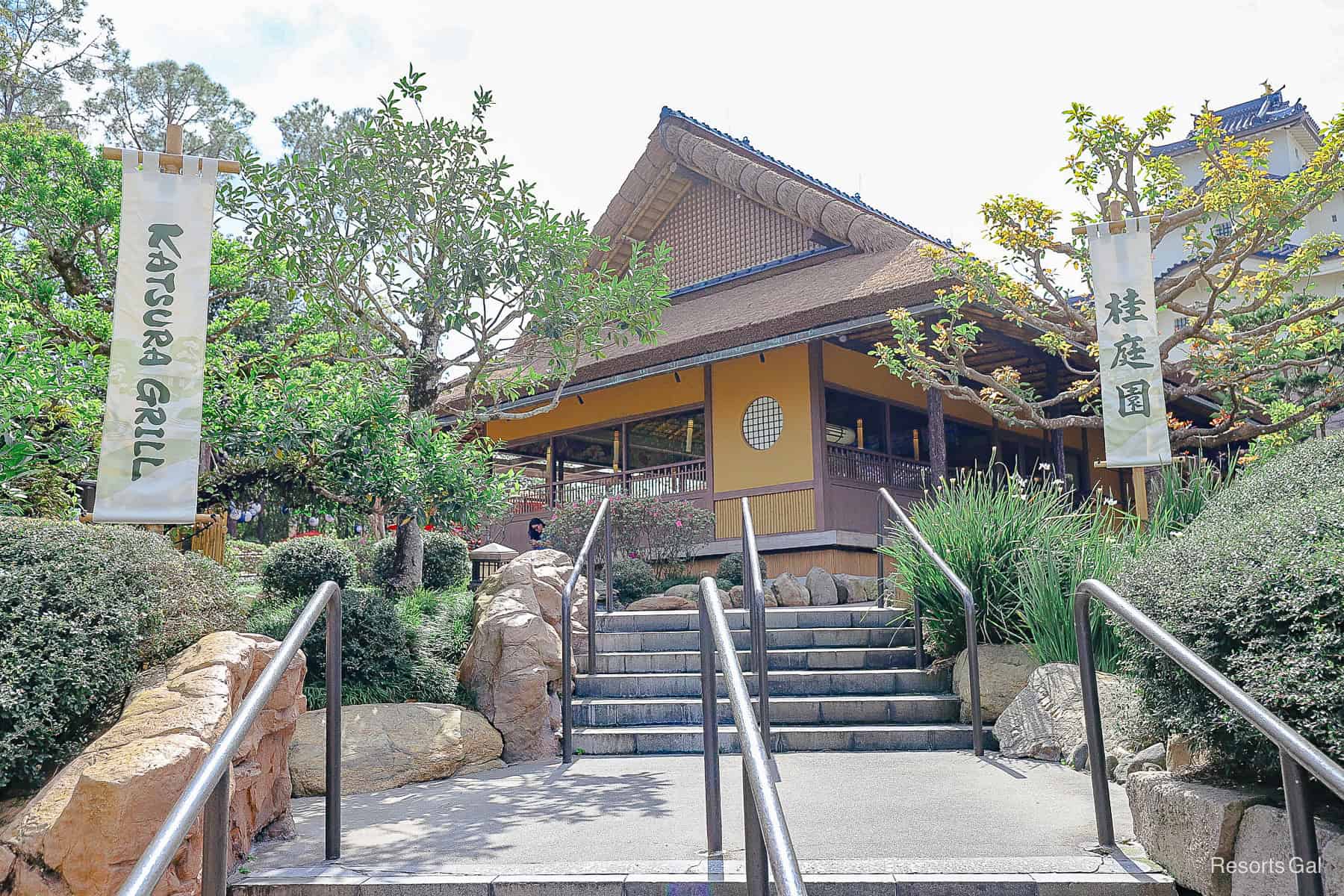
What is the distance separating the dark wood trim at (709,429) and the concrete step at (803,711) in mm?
6860

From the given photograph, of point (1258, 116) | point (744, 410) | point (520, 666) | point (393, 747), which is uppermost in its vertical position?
point (1258, 116)

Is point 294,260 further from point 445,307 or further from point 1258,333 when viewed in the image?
point 1258,333

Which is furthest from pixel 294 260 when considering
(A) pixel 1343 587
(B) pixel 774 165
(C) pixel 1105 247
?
(B) pixel 774 165

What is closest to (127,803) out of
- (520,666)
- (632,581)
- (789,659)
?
(520,666)

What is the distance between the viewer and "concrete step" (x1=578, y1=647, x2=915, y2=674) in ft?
23.0

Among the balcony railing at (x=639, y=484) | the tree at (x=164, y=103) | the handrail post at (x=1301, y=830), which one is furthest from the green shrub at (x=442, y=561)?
the tree at (x=164, y=103)

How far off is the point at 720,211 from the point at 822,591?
21.9 ft

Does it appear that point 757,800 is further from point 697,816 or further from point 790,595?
point 790,595

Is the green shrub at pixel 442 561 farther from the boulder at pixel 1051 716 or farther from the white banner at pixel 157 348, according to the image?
the boulder at pixel 1051 716

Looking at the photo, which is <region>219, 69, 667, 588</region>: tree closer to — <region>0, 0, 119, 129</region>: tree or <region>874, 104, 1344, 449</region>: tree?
<region>874, 104, 1344, 449</region>: tree

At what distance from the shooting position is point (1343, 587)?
2.75 metres

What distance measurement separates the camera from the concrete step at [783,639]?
7.33 metres

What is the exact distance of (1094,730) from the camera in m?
3.57

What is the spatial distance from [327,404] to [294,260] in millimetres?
1628
